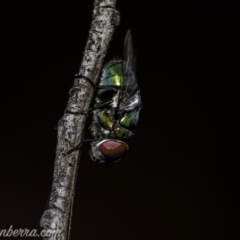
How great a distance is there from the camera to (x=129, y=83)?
1218mm

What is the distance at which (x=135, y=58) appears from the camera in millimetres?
1255

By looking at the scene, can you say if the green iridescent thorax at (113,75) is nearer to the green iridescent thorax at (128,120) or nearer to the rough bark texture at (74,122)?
the green iridescent thorax at (128,120)

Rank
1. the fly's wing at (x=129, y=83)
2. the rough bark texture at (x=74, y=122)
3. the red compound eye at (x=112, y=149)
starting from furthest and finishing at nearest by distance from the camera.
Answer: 1. the fly's wing at (x=129, y=83)
2. the red compound eye at (x=112, y=149)
3. the rough bark texture at (x=74, y=122)

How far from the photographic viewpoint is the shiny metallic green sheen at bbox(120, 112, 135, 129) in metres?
1.17

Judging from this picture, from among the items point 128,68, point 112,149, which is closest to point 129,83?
point 128,68

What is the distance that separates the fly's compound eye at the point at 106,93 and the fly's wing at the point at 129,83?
0.11 feet

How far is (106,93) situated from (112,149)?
188 millimetres

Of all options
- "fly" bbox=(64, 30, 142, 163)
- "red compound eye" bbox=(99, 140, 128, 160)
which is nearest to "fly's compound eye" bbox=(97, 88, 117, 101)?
"fly" bbox=(64, 30, 142, 163)

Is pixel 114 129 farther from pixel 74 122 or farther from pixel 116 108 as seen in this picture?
pixel 74 122

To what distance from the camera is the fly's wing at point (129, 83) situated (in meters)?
1.20

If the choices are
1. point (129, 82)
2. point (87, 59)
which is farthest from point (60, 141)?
point (129, 82)

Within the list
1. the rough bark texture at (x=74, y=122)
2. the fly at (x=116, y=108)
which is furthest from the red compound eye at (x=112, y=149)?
the rough bark texture at (x=74, y=122)

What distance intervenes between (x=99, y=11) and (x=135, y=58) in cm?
28

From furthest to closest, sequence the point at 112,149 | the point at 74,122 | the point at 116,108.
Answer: the point at 116,108
the point at 112,149
the point at 74,122
